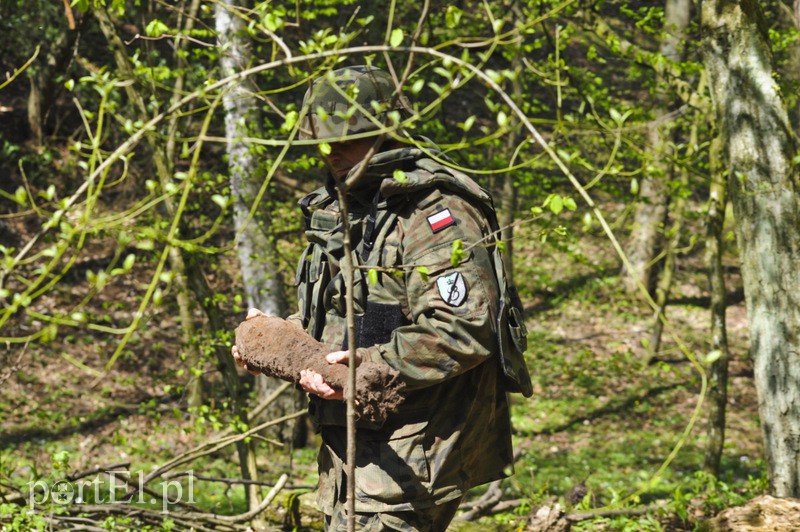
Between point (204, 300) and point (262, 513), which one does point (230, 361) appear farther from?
point (262, 513)

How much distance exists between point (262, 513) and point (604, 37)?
5.06 metres

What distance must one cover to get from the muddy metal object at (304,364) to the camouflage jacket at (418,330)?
74mm

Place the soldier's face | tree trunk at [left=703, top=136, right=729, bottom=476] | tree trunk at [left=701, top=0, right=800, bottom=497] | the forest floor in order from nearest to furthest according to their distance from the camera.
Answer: the soldier's face
tree trunk at [left=701, top=0, right=800, bottom=497]
tree trunk at [left=703, top=136, right=729, bottom=476]
the forest floor

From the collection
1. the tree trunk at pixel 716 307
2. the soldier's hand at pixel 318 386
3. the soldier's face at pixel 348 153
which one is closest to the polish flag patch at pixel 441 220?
the soldier's face at pixel 348 153

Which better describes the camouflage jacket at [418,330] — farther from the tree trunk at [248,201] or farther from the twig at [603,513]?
the tree trunk at [248,201]

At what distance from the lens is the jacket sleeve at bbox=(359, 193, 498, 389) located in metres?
3.02

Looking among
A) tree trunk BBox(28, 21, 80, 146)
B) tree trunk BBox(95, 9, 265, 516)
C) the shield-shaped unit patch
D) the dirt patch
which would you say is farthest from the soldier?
tree trunk BBox(28, 21, 80, 146)

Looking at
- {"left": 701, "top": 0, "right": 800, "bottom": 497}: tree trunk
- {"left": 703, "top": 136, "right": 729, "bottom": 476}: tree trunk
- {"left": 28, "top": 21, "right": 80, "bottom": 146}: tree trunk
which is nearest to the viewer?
{"left": 701, "top": 0, "right": 800, "bottom": 497}: tree trunk

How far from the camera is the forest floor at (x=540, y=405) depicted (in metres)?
9.51

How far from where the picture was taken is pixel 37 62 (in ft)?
43.0

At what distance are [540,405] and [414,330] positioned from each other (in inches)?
382

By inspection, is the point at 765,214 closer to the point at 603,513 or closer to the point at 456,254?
the point at 603,513

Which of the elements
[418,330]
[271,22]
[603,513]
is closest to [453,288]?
[418,330]

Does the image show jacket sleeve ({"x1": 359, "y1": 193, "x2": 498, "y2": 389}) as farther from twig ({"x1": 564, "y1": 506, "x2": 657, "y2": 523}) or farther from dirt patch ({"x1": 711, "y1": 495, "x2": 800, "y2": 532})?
twig ({"x1": 564, "y1": 506, "x2": 657, "y2": 523})
